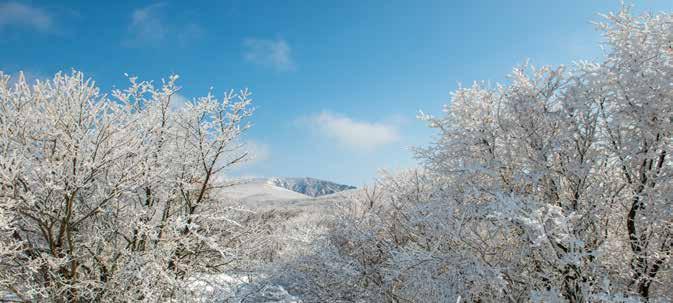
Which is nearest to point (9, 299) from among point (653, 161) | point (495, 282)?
point (495, 282)

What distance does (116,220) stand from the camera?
26.8 feet

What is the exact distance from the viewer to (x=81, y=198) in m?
7.46

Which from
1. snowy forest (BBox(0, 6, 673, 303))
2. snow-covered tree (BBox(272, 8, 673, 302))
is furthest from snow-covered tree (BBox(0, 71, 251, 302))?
snow-covered tree (BBox(272, 8, 673, 302))

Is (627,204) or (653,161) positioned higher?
(653,161)

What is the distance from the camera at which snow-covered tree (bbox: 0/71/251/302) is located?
6598 millimetres

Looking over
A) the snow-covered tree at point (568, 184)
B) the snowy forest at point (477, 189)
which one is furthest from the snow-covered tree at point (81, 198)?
the snow-covered tree at point (568, 184)

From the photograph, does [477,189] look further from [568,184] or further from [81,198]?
[81,198]

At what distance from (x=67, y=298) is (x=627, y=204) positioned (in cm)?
951

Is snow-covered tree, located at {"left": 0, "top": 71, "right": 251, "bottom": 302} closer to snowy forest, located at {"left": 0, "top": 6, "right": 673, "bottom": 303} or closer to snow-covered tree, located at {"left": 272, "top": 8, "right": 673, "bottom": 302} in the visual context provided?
snowy forest, located at {"left": 0, "top": 6, "right": 673, "bottom": 303}

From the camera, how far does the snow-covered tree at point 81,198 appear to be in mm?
6598

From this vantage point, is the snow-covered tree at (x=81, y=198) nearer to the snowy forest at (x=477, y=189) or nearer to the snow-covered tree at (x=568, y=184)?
the snowy forest at (x=477, y=189)

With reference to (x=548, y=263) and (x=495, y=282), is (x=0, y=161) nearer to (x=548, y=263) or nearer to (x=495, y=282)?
(x=495, y=282)

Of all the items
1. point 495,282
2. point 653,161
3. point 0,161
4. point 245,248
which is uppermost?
point 0,161

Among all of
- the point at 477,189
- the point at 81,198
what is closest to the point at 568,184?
the point at 477,189
